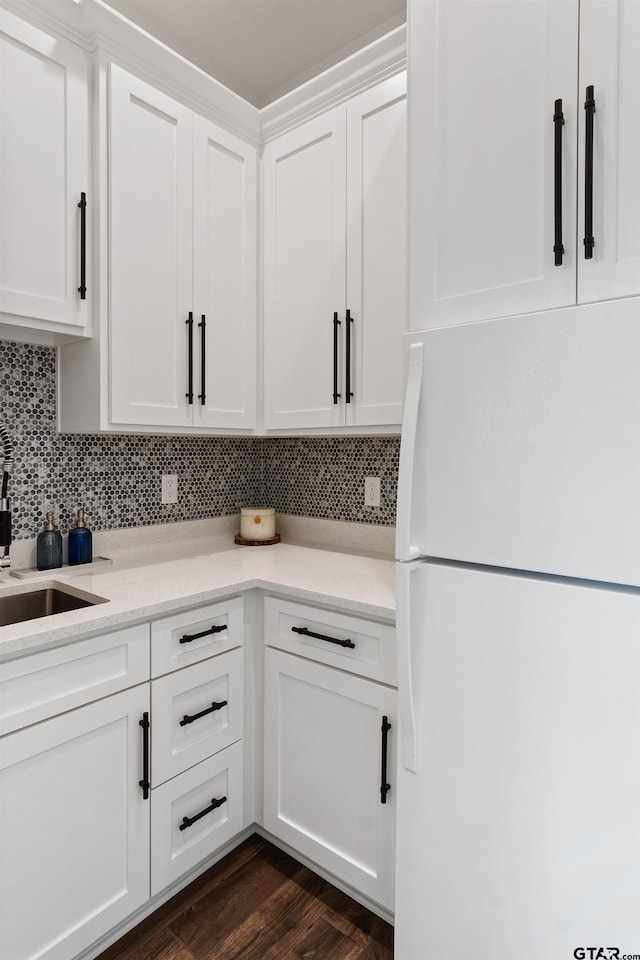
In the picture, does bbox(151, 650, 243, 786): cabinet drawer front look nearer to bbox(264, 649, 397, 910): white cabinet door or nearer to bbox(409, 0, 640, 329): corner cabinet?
bbox(264, 649, 397, 910): white cabinet door

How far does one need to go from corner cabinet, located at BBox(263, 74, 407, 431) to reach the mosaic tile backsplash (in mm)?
354

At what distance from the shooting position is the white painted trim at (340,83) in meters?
1.70

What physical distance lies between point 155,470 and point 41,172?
1.07 metres

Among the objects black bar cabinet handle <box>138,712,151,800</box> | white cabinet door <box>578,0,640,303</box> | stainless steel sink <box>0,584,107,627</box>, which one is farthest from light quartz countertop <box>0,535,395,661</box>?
white cabinet door <box>578,0,640,303</box>

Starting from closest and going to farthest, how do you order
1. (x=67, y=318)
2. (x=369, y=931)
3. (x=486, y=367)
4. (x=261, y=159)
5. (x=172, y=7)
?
1. (x=486, y=367)
2. (x=369, y=931)
3. (x=67, y=318)
4. (x=172, y=7)
5. (x=261, y=159)

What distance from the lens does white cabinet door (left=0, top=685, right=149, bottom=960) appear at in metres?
1.23

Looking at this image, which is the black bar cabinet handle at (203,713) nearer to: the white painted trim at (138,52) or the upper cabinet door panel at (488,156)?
the upper cabinet door panel at (488,156)

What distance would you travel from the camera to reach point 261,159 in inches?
84.5

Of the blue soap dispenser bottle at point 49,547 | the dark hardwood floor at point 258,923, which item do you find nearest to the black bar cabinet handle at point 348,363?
the blue soap dispenser bottle at point 49,547

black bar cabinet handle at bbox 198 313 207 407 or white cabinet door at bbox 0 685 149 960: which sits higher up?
black bar cabinet handle at bbox 198 313 207 407

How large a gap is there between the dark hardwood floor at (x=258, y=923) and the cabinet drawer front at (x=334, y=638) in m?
0.71

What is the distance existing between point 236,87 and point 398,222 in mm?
1250

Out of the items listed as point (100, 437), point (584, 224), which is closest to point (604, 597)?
point (584, 224)

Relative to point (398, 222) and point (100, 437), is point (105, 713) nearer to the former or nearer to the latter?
point (100, 437)
